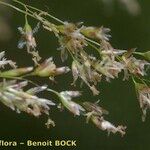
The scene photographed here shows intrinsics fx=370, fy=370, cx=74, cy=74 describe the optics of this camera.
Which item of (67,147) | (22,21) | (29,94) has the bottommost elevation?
(29,94)

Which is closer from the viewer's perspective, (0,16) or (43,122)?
(0,16)

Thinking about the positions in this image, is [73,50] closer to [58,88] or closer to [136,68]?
[136,68]

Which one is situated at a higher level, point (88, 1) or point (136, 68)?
point (88, 1)

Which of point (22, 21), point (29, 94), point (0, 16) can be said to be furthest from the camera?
point (22, 21)

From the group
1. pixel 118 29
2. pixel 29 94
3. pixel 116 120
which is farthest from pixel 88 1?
pixel 29 94

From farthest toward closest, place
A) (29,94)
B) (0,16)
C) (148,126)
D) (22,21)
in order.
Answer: (148,126) < (22,21) < (0,16) < (29,94)

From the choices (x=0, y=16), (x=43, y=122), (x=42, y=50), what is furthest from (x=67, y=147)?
(x=0, y=16)
